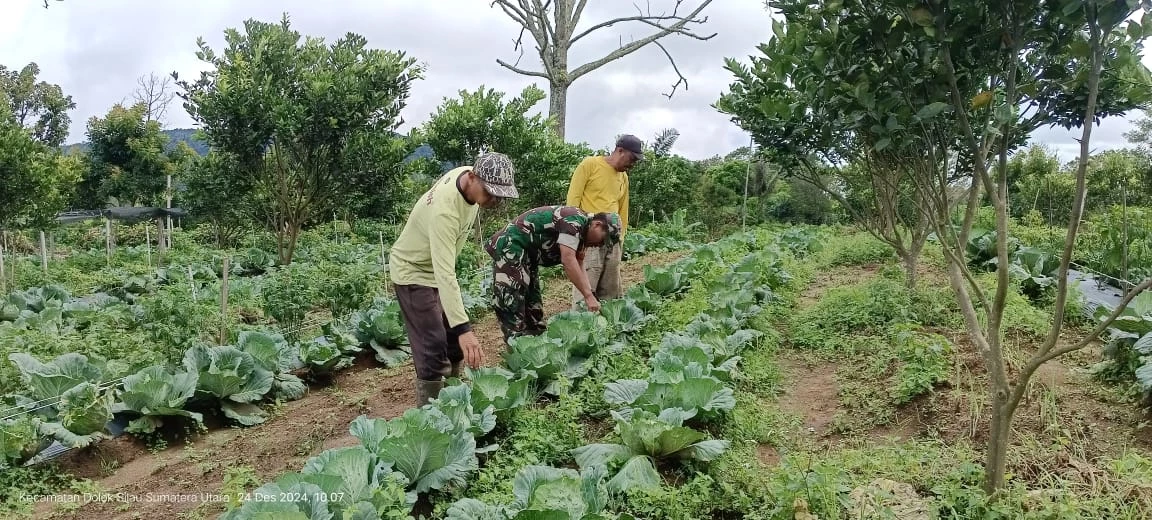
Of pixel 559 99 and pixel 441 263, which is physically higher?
pixel 559 99

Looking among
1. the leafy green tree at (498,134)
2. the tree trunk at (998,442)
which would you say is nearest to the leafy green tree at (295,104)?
the leafy green tree at (498,134)

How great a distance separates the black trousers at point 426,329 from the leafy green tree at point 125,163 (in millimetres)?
21746

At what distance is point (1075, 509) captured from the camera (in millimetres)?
2529

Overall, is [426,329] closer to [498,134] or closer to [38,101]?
[498,134]

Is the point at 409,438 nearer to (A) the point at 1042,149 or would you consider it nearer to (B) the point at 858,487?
(B) the point at 858,487

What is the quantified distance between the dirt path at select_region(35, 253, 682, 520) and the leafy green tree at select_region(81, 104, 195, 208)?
20581 mm

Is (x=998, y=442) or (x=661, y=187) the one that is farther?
(x=661, y=187)

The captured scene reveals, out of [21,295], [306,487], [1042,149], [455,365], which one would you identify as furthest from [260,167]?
[1042,149]

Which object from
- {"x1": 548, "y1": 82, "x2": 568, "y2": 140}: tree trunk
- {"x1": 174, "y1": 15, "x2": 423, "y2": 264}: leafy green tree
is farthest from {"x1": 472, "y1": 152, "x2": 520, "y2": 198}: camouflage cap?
{"x1": 548, "y1": 82, "x2": 568, "y2": 140}: tree trunk

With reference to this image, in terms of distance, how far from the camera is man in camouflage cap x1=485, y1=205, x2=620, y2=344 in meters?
4.57

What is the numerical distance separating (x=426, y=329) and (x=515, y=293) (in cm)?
100

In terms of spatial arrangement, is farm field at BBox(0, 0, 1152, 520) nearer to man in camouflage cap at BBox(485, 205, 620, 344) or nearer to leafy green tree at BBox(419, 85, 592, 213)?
man in camouflage cap at BBox(485, 205, 620, 344)

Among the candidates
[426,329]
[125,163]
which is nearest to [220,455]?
[426,329]

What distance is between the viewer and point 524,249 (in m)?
A: 4.63
